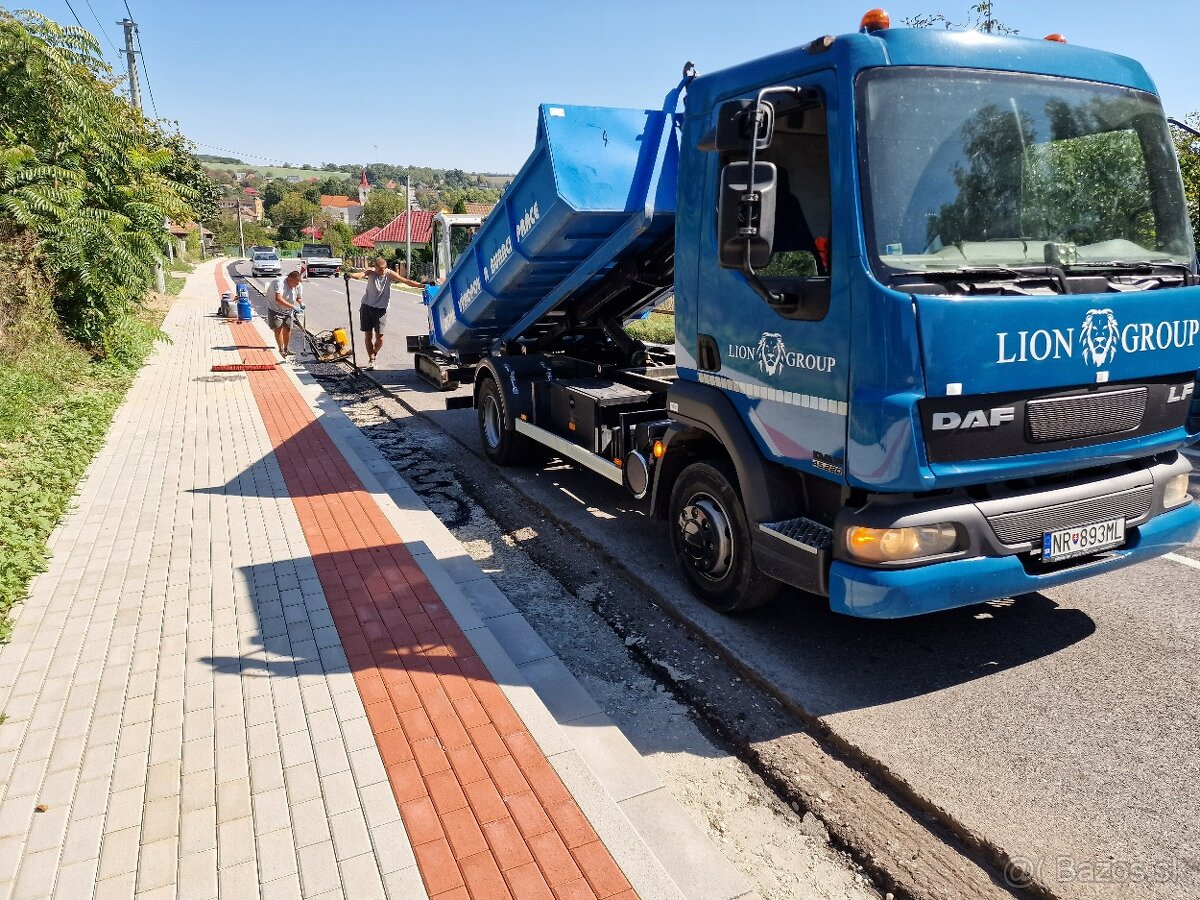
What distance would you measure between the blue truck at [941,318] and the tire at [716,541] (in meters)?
0.03

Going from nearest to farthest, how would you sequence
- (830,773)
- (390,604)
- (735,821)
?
1. (735,821)
2. (830,773)
3. (390,604)

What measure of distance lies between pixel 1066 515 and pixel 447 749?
3003mm

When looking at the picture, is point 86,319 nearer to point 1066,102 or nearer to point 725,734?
point 725,734

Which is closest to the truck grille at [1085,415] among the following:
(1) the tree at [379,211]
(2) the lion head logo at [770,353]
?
(2) the lion head logo at [770,353]

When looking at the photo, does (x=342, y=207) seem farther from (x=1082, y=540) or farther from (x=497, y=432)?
(x=1082, y=540)

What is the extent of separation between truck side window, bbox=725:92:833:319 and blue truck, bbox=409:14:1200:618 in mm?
11

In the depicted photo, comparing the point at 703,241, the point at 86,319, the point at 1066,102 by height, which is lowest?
the point at 86,319

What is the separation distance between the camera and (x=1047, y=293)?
3.43 meters

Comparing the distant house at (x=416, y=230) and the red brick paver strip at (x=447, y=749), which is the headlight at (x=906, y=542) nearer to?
the red brick paver strip at (x=447, y=749)

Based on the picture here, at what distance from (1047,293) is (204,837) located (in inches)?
160

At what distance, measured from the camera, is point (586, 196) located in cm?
554

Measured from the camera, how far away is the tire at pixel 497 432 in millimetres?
7637

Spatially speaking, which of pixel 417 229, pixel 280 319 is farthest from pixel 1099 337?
pixel 280 319

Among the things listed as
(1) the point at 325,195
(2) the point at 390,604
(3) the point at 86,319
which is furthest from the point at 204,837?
(1) the point at 325,195
